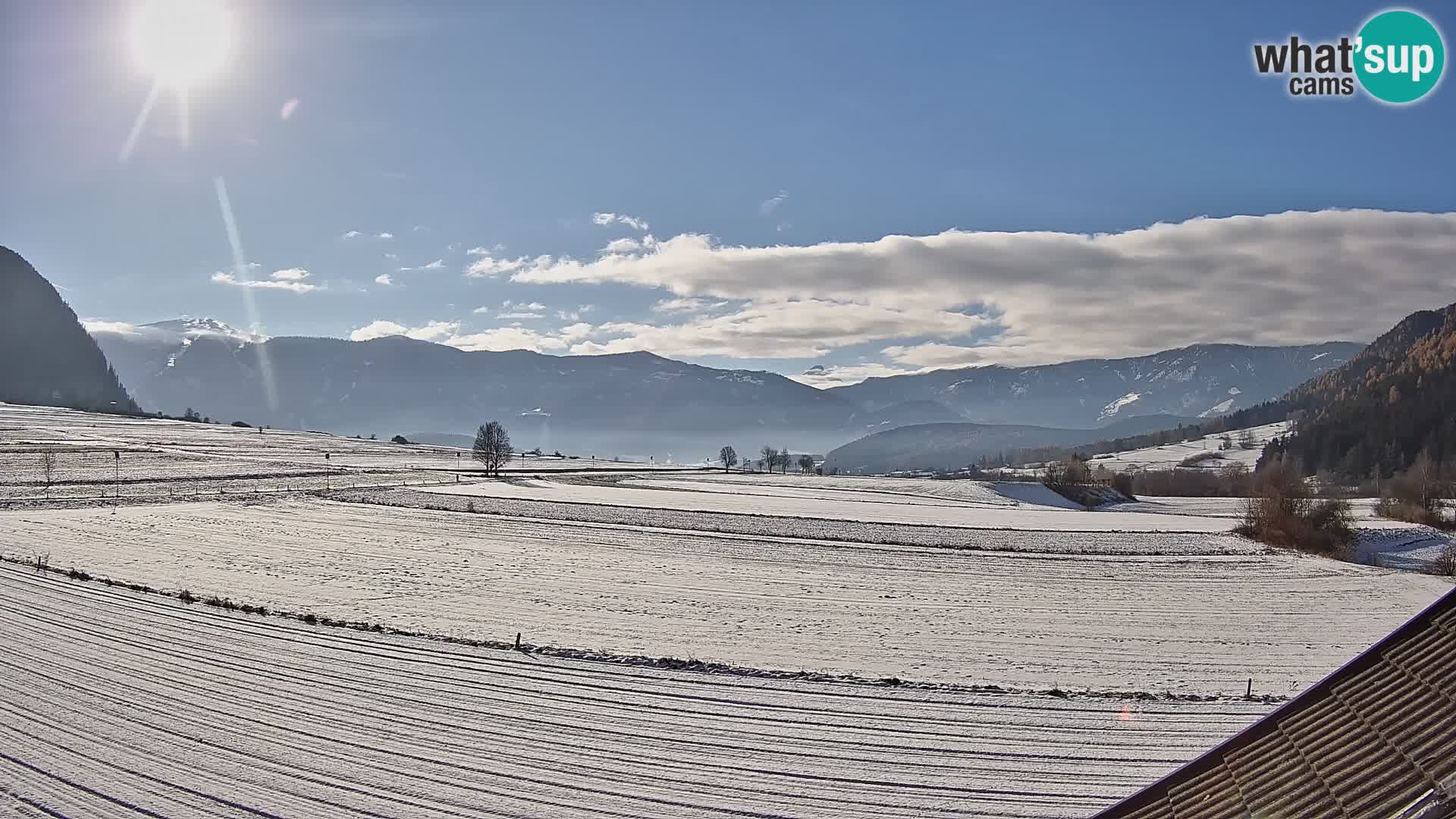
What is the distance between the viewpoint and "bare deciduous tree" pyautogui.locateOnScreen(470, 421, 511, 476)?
105438 millimetres

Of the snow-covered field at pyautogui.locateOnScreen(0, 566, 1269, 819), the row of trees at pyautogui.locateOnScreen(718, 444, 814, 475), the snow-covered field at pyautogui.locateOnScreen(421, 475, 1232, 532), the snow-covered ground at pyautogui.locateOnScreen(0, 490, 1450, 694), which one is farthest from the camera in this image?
the row of trees at pyautogui.locateOnScreen(718, 444, 814, 475)

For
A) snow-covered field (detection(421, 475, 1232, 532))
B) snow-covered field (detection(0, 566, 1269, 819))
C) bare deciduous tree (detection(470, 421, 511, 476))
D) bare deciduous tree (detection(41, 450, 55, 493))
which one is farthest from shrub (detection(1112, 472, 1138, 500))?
bare deciduous tree (detection(41, 450, 55, 493))

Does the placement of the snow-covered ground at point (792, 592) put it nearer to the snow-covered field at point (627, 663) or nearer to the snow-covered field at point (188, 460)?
the snow-covered field at point (627, 663)

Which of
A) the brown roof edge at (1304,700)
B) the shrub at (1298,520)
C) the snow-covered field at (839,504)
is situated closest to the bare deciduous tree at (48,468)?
the snow-covered field at (839,504)

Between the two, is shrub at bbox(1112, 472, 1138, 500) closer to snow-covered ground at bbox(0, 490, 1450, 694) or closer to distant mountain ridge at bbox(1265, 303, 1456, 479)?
distant mountain ridge at bbox(1265, 303, 1456, 479)

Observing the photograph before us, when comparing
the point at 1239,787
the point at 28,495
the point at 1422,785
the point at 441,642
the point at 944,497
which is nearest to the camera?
the point at 1422,785

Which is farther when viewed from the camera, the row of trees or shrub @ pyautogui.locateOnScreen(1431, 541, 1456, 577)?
the row of trees

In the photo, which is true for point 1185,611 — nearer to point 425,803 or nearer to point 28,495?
point 425,803

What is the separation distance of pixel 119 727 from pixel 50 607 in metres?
13.5

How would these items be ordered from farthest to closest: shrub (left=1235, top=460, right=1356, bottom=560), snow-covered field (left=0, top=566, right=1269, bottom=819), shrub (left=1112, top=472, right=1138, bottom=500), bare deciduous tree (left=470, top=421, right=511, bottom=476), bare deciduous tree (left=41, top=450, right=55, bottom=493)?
shrub (left=1112, top=472, right=1138, bottom=500) < bare deciduous tree (left=470, top=421, right=511, bottom=476) < bare deciduous tree (left=41, top=450, right=55, bottom=493) < shrub (left=1235, top=460, right=1356, bottom=560) < snow-covered field (left=0, top=566, right=1269, bottom=819)

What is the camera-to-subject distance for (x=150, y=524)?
158ft

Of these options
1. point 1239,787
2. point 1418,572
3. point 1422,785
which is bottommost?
point 1418,572

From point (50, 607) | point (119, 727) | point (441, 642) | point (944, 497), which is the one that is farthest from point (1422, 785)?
point (944, 497)

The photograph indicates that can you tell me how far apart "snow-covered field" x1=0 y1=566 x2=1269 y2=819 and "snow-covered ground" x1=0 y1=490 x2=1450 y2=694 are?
3.14 meters
